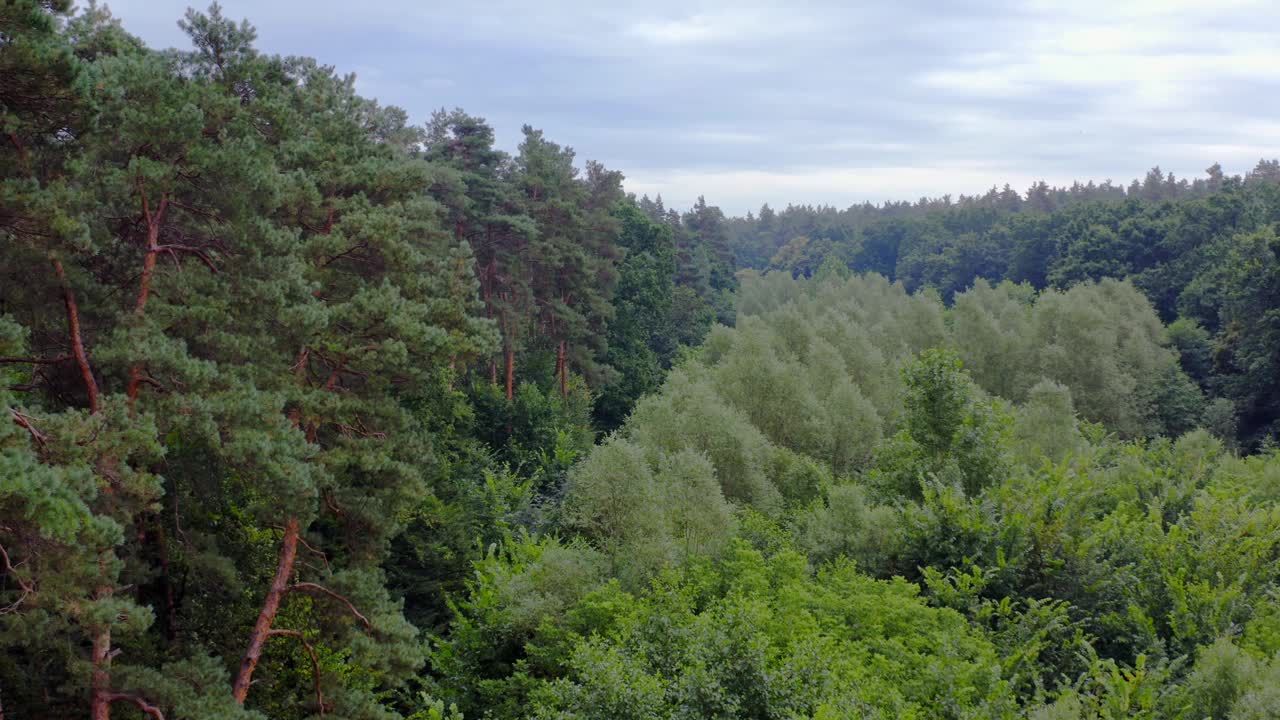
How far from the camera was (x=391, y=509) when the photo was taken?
754 inches

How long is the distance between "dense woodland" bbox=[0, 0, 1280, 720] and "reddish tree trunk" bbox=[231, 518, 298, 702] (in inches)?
2.7

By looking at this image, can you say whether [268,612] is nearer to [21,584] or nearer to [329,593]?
[329,593]

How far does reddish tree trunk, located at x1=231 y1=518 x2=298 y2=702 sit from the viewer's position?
1638 centimetres

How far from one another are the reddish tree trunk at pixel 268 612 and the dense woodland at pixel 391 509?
69 mm

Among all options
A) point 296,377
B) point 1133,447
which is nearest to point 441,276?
point 296,377

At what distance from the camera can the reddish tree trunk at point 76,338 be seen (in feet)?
44.3

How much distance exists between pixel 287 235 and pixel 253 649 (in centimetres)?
821

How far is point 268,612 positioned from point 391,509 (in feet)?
10.9

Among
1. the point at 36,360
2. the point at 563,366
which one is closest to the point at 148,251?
the point at 36,360

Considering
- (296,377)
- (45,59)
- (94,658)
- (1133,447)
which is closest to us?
(45,59)

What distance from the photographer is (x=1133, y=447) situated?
3750 cm

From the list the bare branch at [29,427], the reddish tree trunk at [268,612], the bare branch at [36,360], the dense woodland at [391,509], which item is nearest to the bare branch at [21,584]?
the dense woodland at [391,509]

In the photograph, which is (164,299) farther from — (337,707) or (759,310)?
(759,310)

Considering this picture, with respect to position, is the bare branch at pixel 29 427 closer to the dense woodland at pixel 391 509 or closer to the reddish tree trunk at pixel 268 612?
the dense woodland at pixel 391 509
